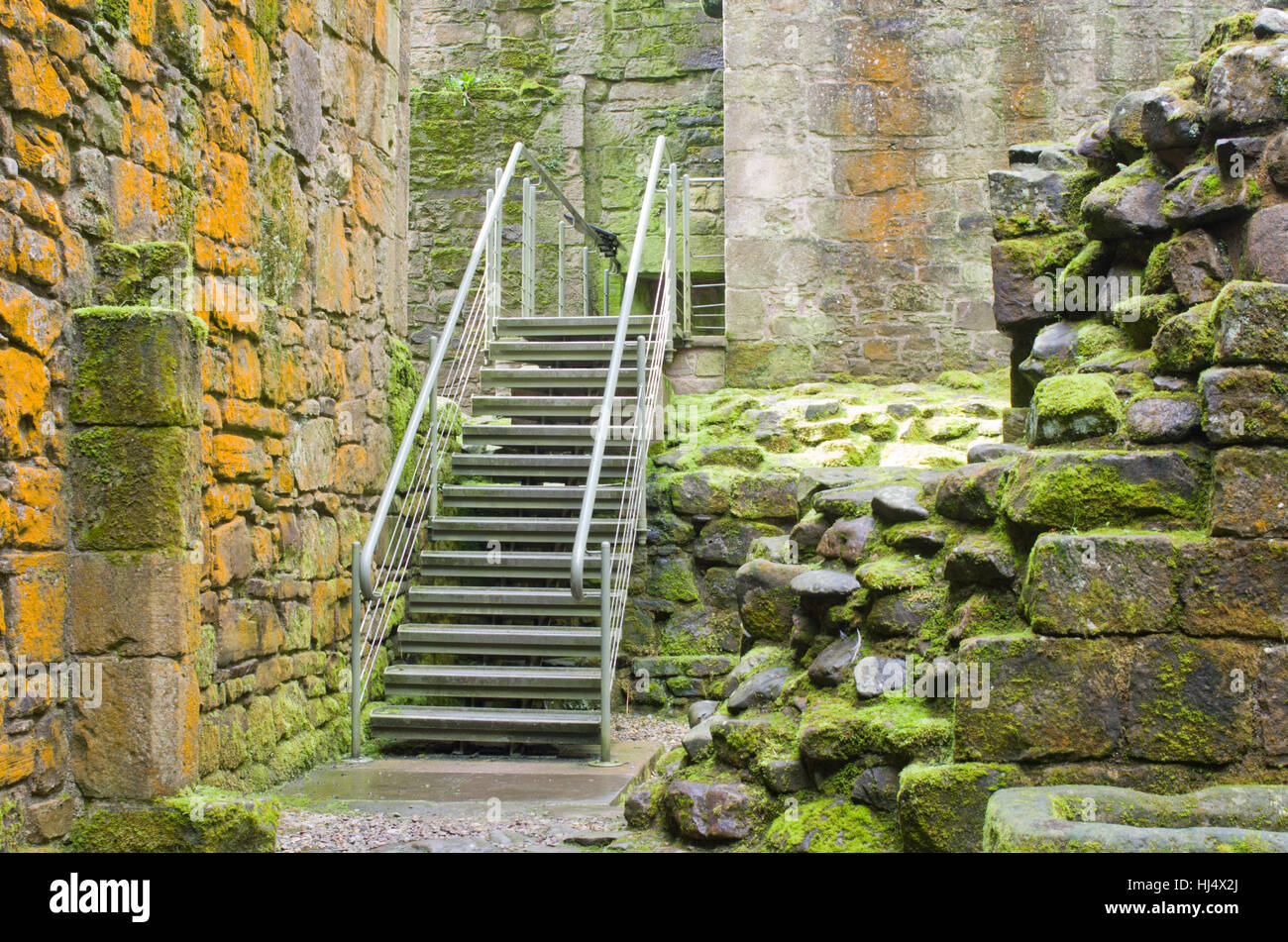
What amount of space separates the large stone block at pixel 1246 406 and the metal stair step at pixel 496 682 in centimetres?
329

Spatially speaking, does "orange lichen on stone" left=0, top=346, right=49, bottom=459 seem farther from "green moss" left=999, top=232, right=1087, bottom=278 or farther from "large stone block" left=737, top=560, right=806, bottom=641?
"green moss" left=999, top=232, right=1087, bottom=278

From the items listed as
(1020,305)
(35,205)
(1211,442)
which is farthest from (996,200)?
(35,205)

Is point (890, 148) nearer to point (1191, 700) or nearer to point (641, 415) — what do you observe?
point (641, 415)

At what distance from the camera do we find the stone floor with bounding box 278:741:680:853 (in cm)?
420

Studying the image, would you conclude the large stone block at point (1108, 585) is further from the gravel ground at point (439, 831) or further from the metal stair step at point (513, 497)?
the metal stair step at point (513, 497)

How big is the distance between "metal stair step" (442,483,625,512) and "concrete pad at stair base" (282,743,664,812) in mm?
1536

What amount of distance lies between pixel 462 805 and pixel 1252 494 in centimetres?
300

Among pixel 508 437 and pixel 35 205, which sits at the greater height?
pixel 35 205

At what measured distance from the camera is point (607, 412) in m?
6.32

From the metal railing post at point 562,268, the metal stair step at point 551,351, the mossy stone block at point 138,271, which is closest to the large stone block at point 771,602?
the mossy stone block at point 138,271

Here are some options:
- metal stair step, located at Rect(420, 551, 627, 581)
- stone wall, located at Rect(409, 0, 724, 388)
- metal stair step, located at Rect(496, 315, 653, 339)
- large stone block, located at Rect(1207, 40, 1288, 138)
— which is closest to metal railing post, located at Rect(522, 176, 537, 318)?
metal stair step, located at Rect(496, 315, 653, 339)

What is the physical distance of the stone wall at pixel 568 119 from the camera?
11.0 m

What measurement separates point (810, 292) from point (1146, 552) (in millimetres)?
6076
